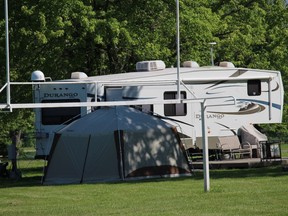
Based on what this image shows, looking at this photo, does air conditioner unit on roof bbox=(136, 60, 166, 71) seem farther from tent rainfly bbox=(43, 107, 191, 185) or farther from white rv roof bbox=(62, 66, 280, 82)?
tent rainfly bbox=(43, 107, 191, 185)

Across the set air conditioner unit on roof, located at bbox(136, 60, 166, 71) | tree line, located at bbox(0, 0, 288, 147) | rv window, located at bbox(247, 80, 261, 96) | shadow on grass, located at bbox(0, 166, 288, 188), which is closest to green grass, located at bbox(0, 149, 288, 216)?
shadow on grass, located at bbox(0, 166, 288, 188)

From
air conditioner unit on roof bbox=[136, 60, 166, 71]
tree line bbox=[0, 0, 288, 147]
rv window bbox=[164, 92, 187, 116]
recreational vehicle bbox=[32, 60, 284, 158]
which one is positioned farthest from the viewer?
tree line bbox=[0, 0, 288, 147]

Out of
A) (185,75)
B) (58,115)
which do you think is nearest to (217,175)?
(185,75)

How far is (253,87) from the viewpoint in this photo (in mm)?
27688

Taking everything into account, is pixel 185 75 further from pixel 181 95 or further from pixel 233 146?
pixel 233 146

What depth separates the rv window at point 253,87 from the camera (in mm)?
27609

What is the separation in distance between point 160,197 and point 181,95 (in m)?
8.98

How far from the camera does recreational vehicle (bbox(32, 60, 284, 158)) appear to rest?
82.4 ft

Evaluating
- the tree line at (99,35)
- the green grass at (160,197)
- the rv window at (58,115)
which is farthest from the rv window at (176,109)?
the tree line at (99,35)

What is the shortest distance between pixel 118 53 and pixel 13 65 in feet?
12.9

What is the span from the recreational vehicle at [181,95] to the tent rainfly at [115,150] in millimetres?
1399

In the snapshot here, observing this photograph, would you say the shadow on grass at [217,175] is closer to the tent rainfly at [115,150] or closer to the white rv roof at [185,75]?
the tent rainfly at [115,150]

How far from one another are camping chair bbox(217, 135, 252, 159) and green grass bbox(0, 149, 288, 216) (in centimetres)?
374

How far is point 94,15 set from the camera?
30344 millimetres
